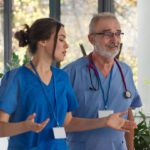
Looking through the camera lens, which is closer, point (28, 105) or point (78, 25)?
point (28, 105)

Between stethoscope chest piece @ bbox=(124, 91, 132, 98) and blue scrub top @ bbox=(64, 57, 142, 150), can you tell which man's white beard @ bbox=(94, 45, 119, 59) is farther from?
stethoscope chest piece @ bbox=(124, 91, 132, 98)

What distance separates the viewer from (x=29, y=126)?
5.79ft

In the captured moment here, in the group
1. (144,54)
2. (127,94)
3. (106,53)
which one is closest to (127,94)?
(127,94)

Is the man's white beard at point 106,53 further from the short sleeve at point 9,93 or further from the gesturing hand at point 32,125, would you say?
the gesturing hand at point 32,125

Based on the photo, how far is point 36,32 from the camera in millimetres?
2008

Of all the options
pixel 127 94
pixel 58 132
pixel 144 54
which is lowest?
pixel 58 132

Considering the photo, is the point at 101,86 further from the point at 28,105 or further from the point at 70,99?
the point at 28,105

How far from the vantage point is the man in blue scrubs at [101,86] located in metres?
2.31

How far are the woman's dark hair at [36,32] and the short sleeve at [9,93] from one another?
→ 0.17 m

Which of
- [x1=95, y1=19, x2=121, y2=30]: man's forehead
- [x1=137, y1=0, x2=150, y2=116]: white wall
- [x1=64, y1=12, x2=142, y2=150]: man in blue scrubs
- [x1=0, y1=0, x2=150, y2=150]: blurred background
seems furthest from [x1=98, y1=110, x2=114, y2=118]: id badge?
[x1=137, y1=0, x2=150, y2=116]: white wall

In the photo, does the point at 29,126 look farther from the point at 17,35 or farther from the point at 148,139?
the point at 148,139

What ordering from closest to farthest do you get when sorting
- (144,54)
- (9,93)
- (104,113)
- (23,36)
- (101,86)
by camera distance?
1. (9,93)
2. (23,36)
3. (104,113)
4. (101,86)
5. (144,54)

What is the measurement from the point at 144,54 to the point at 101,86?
222cm

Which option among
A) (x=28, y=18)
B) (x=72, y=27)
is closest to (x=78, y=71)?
(x=72, y=27)
